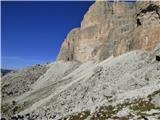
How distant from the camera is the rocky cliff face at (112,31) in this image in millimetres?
103000

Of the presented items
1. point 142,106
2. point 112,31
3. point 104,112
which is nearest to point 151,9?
point 112,31

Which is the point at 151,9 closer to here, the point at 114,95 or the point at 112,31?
the point at 114,95

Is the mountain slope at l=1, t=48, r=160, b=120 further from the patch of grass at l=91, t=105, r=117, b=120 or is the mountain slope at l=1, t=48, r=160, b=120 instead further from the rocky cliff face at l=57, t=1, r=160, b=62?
the rocky cliff face at l=57, t=1, r=160, b=62

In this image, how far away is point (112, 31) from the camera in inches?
5994

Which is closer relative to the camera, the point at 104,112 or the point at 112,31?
the point at 104,112

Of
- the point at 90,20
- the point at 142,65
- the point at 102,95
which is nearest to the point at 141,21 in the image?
the point at 142,65

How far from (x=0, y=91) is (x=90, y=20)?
194 feet

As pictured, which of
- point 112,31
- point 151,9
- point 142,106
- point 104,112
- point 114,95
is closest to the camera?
point 142,106

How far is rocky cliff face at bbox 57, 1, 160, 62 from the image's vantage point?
10300 centimetres

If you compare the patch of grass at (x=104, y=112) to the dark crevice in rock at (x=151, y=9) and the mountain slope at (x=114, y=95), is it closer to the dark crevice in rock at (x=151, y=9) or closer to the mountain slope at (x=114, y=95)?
the mountain slope at (x=114, y=95)

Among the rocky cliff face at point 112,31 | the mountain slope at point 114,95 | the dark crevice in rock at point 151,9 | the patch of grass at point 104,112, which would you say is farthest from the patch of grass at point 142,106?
the dark crevice in rock at point 151,9

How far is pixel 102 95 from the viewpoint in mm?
71438

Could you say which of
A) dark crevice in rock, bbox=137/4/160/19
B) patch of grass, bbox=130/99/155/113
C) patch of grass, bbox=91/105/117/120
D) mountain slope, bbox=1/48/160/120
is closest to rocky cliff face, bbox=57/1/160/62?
dark crevice in rock, bbox=137/4/160/19

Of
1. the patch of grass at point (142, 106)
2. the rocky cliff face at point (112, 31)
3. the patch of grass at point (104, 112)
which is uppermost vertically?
the rocky cliff face at point (112, 31)
